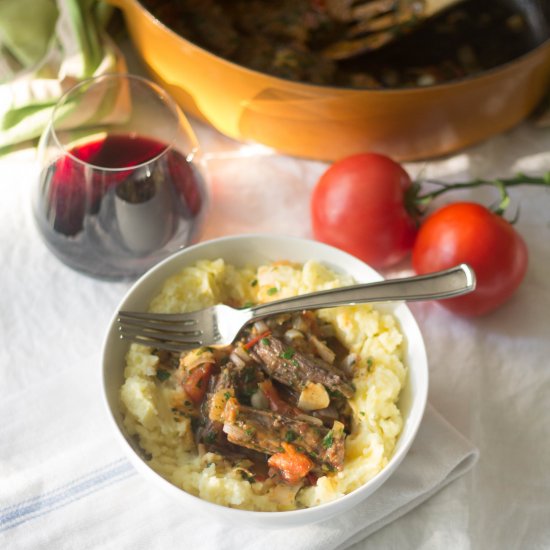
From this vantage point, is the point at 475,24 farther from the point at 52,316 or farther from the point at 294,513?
the point at 294,513

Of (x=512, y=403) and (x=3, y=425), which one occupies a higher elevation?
(x=3, y=425)

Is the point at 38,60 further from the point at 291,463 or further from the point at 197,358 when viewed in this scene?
the point at 291,463

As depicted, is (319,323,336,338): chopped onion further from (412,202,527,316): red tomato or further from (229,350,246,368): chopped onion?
(412,202,527,316): red tomato

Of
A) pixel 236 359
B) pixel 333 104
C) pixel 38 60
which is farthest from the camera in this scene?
pixel 38 60

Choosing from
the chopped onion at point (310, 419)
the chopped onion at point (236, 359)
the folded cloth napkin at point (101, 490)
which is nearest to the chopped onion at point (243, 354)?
the chopped onion at point (236, 359)

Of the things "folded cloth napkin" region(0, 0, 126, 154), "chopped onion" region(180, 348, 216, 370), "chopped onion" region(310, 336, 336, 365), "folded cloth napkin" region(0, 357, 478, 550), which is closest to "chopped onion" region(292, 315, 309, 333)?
"chopped onion" region(310, 336, 336, 365)

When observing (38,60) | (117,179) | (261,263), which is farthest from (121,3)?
(261,263)

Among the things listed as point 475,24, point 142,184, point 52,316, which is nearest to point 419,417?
point 142,184
